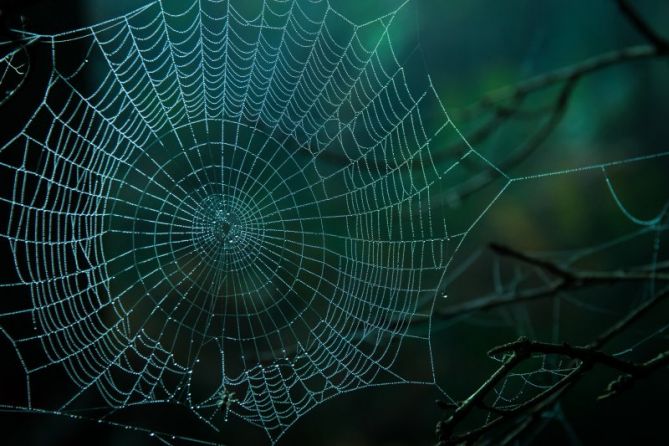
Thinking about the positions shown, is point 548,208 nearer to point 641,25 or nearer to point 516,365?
point 641,25

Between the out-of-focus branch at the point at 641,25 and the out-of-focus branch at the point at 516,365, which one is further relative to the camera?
the out-of-focus branch at the point at 641,25

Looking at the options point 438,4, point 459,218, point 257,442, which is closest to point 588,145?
point 459,218

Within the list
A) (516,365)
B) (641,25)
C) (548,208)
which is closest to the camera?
(516,365)

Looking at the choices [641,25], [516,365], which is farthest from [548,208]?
[516,365]

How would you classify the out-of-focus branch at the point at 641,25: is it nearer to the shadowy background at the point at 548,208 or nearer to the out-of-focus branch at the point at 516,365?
the out-of-focus branch at the point at 516,365

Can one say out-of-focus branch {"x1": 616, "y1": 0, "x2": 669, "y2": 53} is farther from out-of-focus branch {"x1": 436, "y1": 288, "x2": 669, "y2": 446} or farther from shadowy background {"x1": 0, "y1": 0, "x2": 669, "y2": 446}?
shadowy background {"x1": 0, "y1": 0, "x2": 669, "y2": 446}

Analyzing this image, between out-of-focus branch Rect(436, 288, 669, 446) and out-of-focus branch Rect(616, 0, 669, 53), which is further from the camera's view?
out-of-focus branch Rect(616, 0, 669, 53)

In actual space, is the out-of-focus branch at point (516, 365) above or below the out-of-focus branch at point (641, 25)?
below

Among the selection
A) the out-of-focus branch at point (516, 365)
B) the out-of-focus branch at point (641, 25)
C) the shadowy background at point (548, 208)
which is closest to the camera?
the out-of-focus branch at point (516, 365)

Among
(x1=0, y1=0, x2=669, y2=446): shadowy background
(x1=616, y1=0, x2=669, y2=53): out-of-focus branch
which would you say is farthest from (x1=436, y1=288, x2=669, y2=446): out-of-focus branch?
(x1=0, y1=0, x2=669, y2=446): shadowy background

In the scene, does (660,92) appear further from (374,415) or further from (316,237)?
(374,415)

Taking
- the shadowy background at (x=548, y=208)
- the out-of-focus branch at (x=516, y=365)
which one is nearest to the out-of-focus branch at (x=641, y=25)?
the out-of-focus branch at (x=516, y=365)
